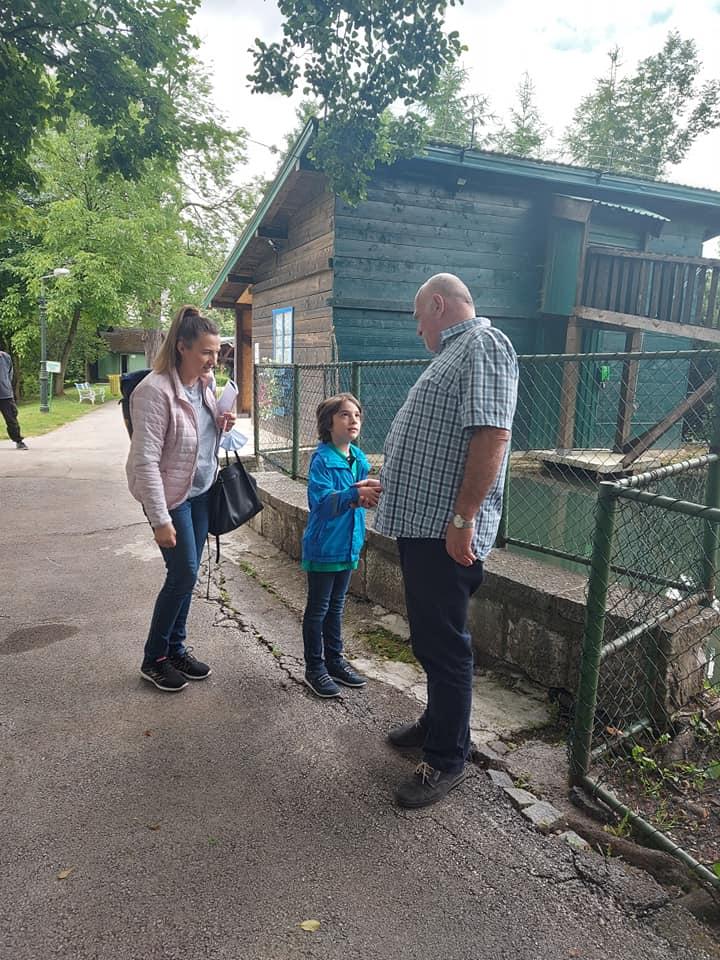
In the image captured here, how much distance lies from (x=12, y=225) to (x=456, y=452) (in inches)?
434

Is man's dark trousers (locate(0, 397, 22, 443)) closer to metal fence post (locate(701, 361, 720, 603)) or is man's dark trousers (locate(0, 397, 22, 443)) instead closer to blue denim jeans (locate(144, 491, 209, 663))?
blue denim jeans (locate(144, 491, 209, 663))

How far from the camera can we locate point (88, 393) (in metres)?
25.4

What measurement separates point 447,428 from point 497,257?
882 cm

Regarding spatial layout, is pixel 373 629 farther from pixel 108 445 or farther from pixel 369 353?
pixel 108 445

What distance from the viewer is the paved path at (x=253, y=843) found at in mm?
1843

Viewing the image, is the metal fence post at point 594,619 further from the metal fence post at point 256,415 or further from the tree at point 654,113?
the tree at point 654,113

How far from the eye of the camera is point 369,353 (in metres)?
9.85

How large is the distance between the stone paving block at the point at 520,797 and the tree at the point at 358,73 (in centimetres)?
796

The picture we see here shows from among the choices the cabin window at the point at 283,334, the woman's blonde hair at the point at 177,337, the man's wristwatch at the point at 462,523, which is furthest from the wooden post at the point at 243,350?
the man's wristwatch at the point at 462,523

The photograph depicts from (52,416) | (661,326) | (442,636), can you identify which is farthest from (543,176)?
(52,416)

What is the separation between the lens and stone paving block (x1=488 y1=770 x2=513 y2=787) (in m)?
2.58

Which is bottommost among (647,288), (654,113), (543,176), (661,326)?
(661,326)

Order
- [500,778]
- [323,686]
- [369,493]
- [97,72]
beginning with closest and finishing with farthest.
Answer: [500,778]
[369,493]
[323,686]
[97,72]

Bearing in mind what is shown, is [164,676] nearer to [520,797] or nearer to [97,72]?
[520,797]
